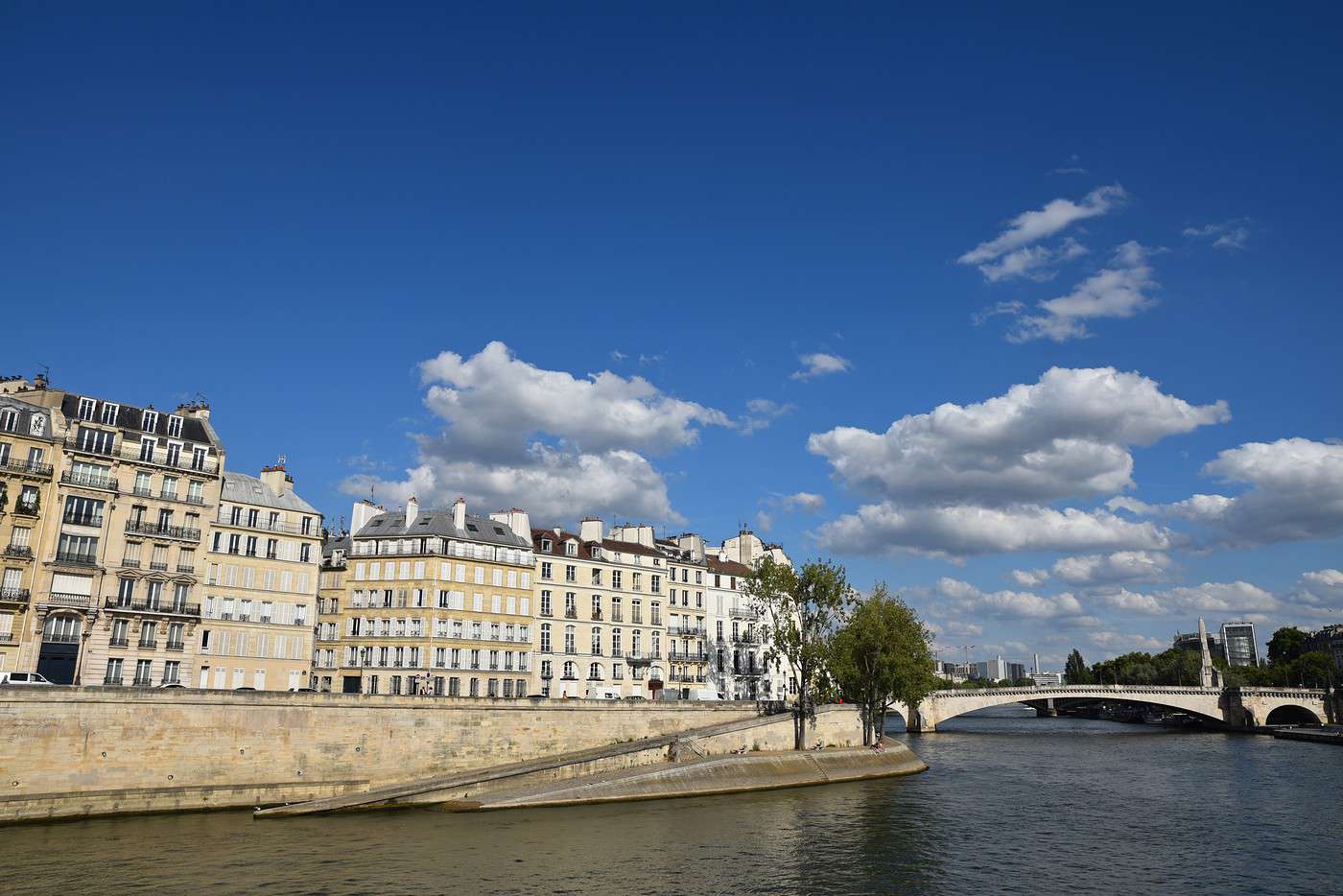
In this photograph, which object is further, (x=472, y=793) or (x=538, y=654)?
(x=538, y=654)

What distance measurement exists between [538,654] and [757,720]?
20.3m

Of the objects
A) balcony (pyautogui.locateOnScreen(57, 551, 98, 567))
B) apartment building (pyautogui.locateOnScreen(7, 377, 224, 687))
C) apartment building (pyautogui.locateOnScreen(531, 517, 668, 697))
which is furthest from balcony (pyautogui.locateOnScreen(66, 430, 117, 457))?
apartment building (pyautogui.locateOnScreen(531, 517, 668, 697))

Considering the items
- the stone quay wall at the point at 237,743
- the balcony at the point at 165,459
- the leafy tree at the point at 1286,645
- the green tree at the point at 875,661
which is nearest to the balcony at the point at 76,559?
the balcony at the point at 165,459

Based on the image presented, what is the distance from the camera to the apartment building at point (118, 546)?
55250 mm

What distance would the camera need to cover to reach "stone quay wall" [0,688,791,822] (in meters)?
43.8

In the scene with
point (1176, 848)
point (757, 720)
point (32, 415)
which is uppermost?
point (32, 415)

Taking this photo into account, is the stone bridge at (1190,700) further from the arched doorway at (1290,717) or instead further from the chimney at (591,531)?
the chimney at (591,531)

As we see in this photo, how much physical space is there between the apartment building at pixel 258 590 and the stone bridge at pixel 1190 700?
286 ft

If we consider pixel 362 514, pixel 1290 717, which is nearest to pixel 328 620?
pixel 362 514

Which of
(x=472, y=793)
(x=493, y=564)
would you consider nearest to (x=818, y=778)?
(x=472, y=793)

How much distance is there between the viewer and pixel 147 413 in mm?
62531

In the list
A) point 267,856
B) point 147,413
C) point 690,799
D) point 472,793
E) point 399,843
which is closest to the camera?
point 267,856

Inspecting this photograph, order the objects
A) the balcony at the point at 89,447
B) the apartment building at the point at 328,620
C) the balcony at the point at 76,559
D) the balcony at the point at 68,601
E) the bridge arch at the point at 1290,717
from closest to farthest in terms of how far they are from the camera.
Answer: the balcony at the point at 68,601
the balcony at the point at 76,559
the balcony at the point at 89,447
the apartment building at the point at 328,620
the bridge arch at the point at 1290,717

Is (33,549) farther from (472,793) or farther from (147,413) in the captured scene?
(472,793)
